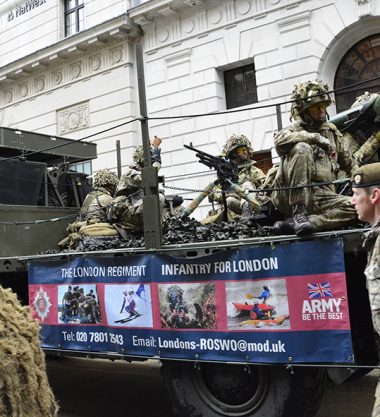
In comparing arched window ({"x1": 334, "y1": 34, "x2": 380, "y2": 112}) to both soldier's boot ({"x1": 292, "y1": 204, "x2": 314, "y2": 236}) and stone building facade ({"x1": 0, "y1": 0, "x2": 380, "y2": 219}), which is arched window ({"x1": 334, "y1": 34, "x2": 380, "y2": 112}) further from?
soldier's boot ({"x1": 292, "y1": 204, "x2": 314, "y2": 236})

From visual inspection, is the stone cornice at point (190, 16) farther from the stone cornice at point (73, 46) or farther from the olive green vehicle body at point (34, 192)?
the olive green vehicle body at point (34, 192)

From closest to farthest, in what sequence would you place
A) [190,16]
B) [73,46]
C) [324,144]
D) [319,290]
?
[319,290] → [324,144] → [190,16] → [73,46]

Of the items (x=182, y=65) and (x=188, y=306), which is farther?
(x=182, y=65)

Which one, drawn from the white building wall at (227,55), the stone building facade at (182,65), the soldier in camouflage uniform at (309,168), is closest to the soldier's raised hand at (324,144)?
the soldier in camouflage uniform at (309,168)

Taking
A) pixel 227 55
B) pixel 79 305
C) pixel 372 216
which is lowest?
pixel 79 305

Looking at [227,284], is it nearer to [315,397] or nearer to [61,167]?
[315,397]

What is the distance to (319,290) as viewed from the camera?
373 cm

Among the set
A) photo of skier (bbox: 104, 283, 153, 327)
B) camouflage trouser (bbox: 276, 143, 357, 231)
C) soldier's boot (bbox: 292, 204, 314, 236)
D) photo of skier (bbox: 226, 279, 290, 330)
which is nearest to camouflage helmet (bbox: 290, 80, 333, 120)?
camouflage trouser (bbox: 276, 143, 357, 231)

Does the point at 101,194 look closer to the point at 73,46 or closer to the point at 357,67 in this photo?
the point at 357,67

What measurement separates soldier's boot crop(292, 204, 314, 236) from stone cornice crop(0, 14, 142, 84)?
12.7m

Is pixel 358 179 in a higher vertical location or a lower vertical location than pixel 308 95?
lower

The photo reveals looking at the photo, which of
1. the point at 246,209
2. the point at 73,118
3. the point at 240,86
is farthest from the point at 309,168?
the point at 73,118

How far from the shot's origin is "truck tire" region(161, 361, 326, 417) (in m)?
3.94

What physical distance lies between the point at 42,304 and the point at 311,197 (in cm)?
295
